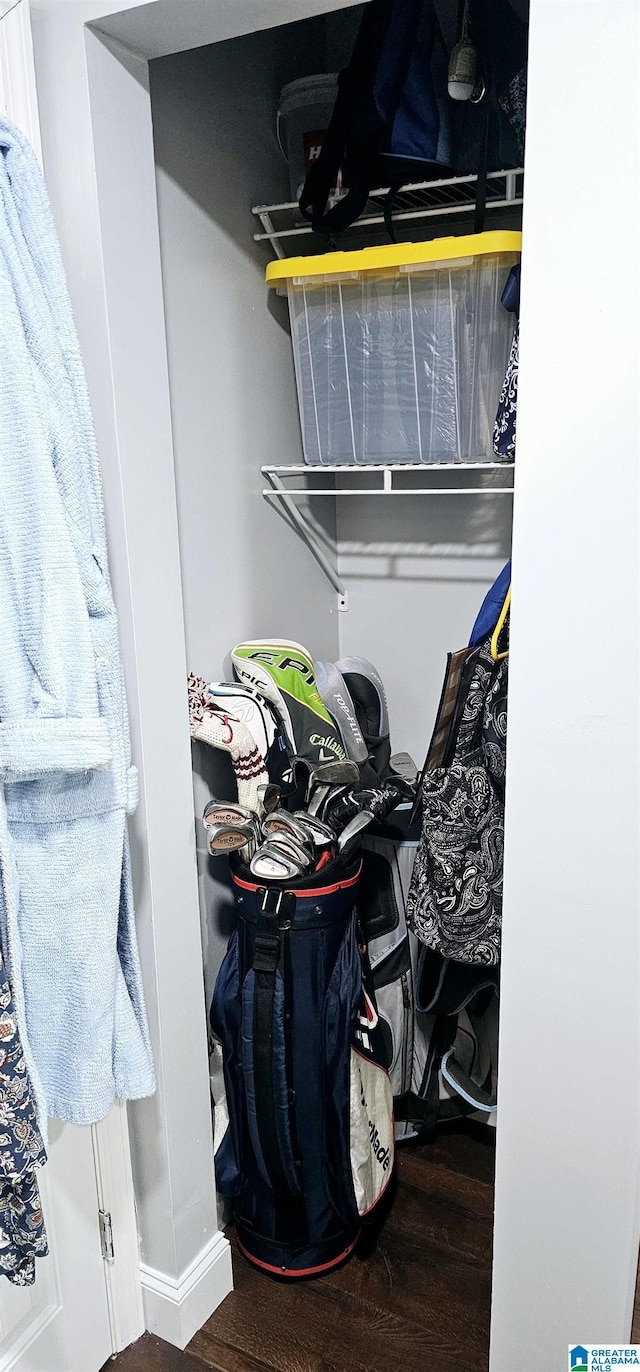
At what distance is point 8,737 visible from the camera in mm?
1077

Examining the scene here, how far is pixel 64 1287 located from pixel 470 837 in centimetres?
90

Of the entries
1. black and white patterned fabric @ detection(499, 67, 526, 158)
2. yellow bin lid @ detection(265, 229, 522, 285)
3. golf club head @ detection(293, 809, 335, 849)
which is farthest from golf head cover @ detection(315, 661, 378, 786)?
black and white patterned fabric @ detection(499, 67, 526, 158)

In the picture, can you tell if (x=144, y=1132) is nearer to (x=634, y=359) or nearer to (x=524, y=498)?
(x=524, y=498)

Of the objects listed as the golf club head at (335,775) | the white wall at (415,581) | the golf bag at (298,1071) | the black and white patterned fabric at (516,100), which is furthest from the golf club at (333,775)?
the black and white patterned fabric at (516,100)

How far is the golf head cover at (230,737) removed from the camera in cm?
160

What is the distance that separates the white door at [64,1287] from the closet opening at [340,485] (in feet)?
0.67

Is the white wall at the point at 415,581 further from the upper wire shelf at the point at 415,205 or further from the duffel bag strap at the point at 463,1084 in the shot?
the duffel bag strap at the point at 463,1084

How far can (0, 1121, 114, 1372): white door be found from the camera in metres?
1.34

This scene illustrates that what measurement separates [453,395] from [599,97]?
0.70 m

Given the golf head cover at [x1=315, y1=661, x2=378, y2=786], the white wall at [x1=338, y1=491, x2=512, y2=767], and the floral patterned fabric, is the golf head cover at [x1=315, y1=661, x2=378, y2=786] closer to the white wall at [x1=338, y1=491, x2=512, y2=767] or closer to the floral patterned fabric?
the white wall at [x1=338, y1=491, x2=512, y2=767]

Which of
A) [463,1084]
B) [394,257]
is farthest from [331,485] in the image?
[463,1084]

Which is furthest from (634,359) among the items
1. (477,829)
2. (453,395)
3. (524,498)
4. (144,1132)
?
(144,1132)

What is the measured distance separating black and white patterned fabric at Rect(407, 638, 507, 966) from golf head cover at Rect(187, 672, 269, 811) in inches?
11.5

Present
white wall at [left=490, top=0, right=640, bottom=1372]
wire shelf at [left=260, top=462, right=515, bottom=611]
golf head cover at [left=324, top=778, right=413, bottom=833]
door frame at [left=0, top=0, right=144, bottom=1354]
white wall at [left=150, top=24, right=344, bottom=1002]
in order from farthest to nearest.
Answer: wire shelf at [left=260, top=462, right=515, bottom=611]
golf head cover at [left=324, top=778, right=413, bottom=833]
white wall at [left=150, top=24, right=344, bottom=1002]
door frame at [left=0, top=0, right=144, bottom=1354]
white wall at [left=490, top=0, right=640, bottom=1372]
